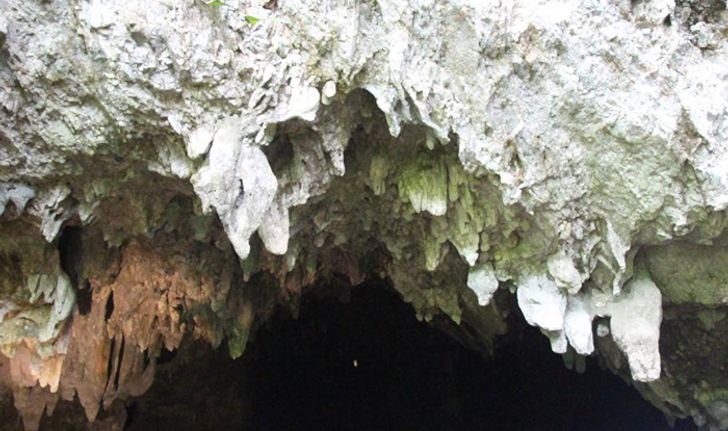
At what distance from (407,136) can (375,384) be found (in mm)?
4179

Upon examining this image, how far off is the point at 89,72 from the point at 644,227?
2140 mm

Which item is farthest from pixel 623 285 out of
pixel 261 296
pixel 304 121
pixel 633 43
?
pixel 261 296

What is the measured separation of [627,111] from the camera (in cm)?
228

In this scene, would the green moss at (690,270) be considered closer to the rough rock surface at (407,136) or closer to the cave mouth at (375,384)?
the rough rock surface at (407,136)

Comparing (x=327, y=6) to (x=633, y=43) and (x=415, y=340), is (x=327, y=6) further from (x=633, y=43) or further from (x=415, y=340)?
(x=415, y=340)

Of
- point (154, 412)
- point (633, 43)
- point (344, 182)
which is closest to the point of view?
point (633, 43)

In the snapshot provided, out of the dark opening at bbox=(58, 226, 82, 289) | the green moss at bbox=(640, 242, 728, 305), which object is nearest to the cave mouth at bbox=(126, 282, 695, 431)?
the dark opening at bbox=(58, 226, 82, 289)

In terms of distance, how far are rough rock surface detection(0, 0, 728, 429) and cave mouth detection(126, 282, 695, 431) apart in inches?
106

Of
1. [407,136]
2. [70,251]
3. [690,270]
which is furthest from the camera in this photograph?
[70,251]

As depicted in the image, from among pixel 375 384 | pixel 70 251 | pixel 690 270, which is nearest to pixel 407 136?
pixel 690 270

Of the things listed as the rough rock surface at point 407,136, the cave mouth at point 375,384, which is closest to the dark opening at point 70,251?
the rough rock surface at point 407,136

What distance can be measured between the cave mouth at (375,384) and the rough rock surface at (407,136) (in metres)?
2.69

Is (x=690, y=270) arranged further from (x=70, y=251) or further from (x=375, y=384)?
Result: (x=375, y=384)

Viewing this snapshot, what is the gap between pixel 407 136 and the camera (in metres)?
2.67
